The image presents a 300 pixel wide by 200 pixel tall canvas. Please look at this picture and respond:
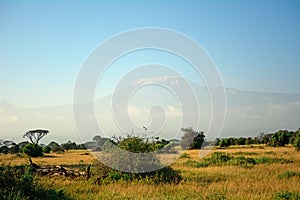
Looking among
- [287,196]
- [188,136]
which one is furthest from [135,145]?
[188,136]

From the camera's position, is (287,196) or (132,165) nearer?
(287,196)

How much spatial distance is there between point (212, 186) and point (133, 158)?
12.6ft

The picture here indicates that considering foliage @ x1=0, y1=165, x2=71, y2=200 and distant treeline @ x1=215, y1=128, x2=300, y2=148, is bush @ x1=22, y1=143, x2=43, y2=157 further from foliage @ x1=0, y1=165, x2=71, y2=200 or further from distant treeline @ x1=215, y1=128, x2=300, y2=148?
foliage @ x1=0, y1=165, x2=71, y2=200

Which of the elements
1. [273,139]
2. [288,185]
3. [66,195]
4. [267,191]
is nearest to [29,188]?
[66,195]

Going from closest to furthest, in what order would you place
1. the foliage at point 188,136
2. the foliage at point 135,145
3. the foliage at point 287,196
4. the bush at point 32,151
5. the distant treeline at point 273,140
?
1. the foliage at point 287,196
2. the foliage at point 135,145
3. the foliage at point 188,136
4. the bush at point 32,151
5. the distant treeline at point 273,140

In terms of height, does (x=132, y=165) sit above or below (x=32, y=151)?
below

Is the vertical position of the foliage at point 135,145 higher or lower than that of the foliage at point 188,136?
lower

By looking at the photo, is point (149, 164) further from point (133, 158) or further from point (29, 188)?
point (29, 188)

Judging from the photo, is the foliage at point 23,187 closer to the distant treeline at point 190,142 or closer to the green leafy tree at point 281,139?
the distant treeline at point 190,142

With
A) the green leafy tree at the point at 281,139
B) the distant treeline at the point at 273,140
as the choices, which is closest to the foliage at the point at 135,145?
the distant treeline at the point at 273,140

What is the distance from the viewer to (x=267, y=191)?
1241 centimetres

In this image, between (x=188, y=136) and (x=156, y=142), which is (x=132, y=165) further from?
(x=188, y=136)

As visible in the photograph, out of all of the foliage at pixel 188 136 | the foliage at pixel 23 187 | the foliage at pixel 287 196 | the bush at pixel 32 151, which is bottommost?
the foliage at pixel 287 196

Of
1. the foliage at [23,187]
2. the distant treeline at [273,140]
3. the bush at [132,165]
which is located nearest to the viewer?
the foliage at [23,187]
